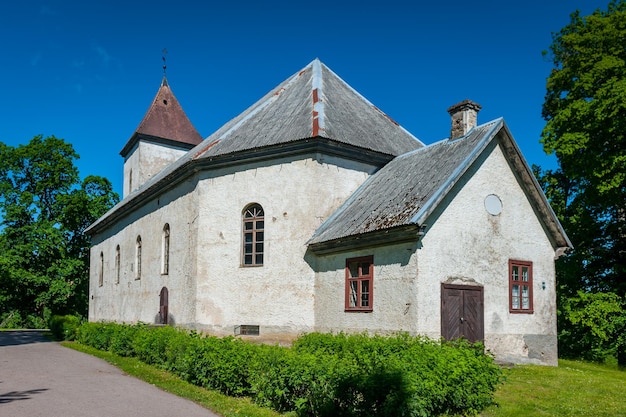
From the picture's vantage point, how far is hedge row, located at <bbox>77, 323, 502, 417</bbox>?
305 inches

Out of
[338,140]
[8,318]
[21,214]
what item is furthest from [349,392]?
[8,318]

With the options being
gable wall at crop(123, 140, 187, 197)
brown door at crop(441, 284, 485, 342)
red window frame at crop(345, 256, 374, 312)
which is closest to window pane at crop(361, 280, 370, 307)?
red window frame at crop(345, 256, 374, 312)

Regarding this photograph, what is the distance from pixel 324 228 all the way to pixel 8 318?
37.1m

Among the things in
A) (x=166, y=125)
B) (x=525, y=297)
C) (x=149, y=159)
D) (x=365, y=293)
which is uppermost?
(x=166, y=125)

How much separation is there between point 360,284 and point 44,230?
3221 centimetres

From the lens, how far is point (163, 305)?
21.0 meters

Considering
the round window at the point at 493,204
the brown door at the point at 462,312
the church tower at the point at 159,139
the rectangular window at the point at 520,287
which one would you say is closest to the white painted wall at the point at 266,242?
the brown door at the point at 462,312

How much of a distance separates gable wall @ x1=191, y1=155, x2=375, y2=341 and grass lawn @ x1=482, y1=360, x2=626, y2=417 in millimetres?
6758

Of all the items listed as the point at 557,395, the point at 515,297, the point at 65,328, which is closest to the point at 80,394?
the point at 557,395

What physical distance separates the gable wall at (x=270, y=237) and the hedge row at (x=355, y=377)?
522cm

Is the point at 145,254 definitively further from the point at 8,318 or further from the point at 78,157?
the point at 8,318

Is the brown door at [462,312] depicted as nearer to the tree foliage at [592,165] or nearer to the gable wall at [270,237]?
the gable wall at [270,237]

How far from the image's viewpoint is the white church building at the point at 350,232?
14.0 metres

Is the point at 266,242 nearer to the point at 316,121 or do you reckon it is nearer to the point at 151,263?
the point at 316,121
